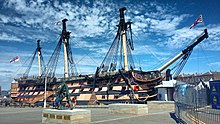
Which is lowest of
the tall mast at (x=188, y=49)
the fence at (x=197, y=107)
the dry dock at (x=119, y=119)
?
the dry dock at (x=119, y=119)

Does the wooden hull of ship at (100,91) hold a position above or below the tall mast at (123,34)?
below

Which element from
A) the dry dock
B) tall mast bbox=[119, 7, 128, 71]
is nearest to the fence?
the dry dock

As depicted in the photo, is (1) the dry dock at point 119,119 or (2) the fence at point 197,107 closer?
(2) the fence at point 197,107

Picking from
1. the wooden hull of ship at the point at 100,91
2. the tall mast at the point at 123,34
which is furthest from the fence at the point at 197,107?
the tall mast at the point at 123,34

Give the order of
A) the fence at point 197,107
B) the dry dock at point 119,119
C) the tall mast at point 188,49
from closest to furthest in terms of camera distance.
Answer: the fence at point 197,107 → the dry dock at point 119,119 → the tall mast at point 188,49

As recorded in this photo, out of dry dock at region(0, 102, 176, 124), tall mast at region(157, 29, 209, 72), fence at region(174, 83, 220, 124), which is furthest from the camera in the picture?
tall mast at region(157, 29, 209, 72)

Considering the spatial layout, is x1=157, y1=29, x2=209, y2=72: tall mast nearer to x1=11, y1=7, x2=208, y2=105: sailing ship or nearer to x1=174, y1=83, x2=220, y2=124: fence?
→ x1=11, y1=7, x2=208, y2=105: sailing ship

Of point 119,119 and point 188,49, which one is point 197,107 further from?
point 188,49

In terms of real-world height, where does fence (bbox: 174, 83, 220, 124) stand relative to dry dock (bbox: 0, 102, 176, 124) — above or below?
above

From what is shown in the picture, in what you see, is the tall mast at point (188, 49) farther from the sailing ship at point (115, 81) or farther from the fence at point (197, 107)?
the fence at point (197, 107)

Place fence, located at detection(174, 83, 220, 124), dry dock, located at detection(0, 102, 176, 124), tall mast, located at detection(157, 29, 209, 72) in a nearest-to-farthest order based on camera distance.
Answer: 1. fence, located at detection(174, 83, 220, 124)
2. dry dock, located at detection(0, 102, 176, 124)
3. tall mast, located at detection(157, 29, 209, 72)

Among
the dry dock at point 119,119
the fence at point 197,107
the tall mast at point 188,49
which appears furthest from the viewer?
the tall mast at point 188,49

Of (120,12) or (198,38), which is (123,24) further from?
(198,38)

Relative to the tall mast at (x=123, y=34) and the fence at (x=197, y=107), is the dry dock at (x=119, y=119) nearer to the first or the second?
the fence at (x=197, y=107)
